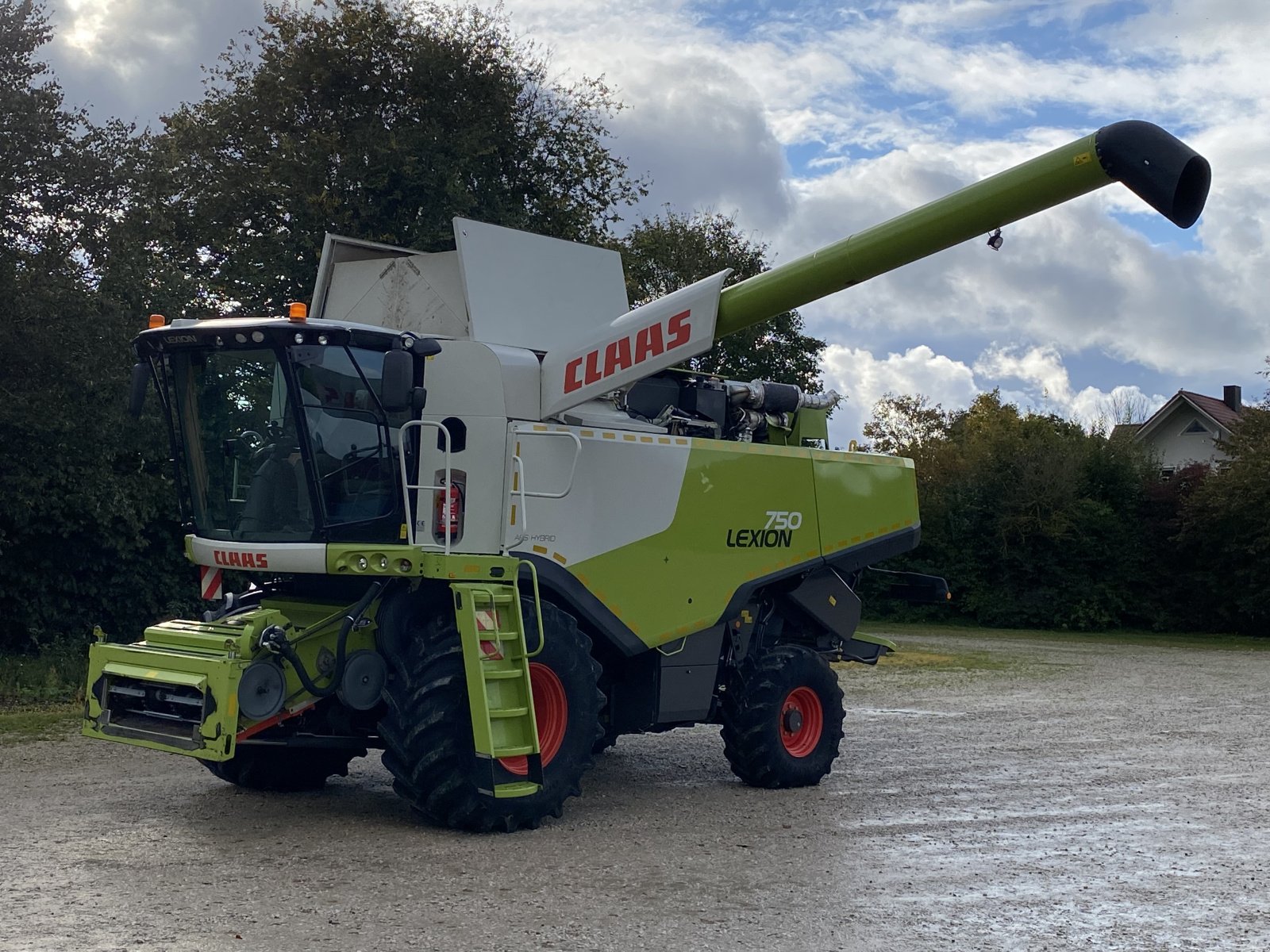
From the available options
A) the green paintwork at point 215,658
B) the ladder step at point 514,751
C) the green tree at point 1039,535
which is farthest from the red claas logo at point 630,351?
the green tree at point 1039,535

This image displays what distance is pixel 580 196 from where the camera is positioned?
25.5 meters

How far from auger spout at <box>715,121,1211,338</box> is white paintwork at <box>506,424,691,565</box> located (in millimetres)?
1015

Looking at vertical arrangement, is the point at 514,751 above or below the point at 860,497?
below

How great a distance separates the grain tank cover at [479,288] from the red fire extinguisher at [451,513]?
4.07 feet

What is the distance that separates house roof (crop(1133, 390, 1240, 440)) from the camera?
162 feet

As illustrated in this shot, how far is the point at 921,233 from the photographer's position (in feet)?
28.7

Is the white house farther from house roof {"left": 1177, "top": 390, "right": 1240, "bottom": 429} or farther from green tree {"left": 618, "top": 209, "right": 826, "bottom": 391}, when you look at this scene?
green tree {"left": 618, "top": 209, "right": 826, "bottom": 391}

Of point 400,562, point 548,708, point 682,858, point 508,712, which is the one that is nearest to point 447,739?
point 508,712

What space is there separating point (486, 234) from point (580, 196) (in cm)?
1637

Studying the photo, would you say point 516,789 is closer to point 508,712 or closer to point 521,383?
point 508,712

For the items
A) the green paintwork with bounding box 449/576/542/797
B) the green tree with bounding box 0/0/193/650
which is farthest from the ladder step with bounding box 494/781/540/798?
the green tree with bounding box 0/0/193/650

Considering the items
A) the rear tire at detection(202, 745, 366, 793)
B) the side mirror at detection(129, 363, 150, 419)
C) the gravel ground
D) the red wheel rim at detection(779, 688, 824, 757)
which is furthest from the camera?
the red wheel rim at detection(779, 688, 824, 757)

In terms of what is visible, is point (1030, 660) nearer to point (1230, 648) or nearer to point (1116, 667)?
point (1116, 667)

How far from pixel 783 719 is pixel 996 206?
4235mm
